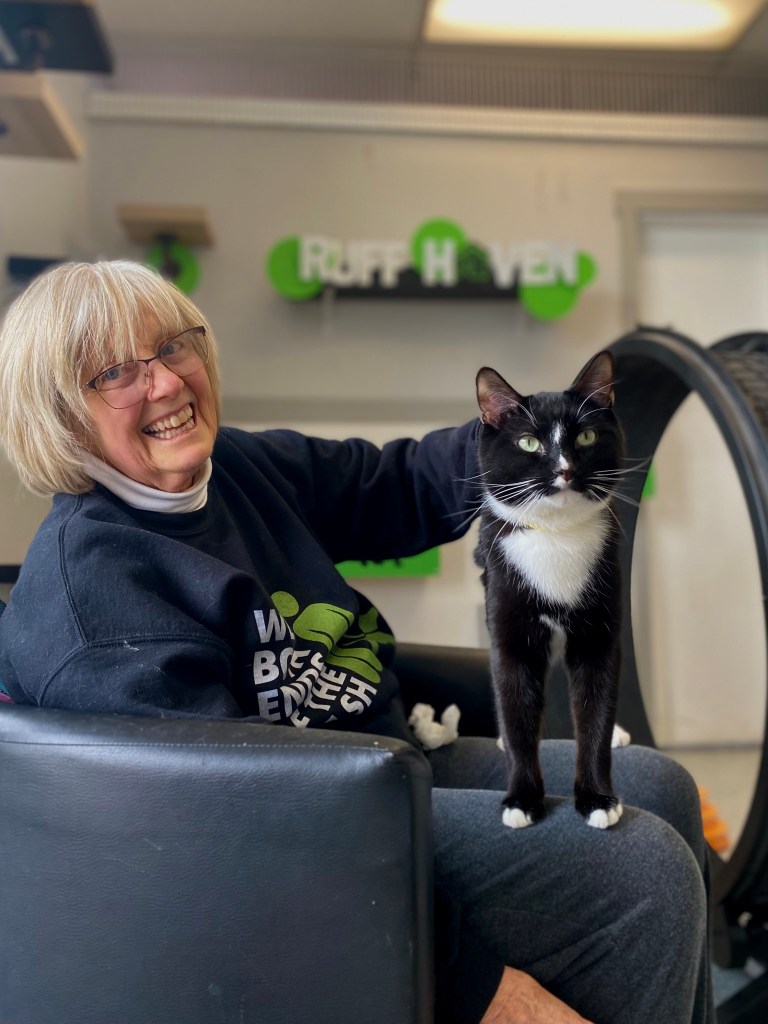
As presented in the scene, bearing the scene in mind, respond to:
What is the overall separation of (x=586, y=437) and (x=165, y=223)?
2.51 metres

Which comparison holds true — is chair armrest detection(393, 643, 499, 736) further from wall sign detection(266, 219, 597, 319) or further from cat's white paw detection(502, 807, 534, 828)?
wall sign detection(266, 219, 597, 319)

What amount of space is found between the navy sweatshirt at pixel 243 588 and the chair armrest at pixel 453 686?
0.16m

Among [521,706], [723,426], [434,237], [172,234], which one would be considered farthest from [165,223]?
[521,706]

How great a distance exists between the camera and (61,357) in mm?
960

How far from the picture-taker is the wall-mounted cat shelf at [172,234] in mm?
3020

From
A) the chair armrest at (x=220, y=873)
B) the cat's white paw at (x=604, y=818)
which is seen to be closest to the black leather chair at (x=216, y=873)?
the chair armrest at (x=220, y=873)

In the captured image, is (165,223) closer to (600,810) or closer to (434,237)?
(434,237)

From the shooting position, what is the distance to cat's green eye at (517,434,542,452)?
3.11 ft

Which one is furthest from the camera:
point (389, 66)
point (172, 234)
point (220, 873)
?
point (389, 66)

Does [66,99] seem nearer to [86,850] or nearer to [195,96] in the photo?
[195,96]

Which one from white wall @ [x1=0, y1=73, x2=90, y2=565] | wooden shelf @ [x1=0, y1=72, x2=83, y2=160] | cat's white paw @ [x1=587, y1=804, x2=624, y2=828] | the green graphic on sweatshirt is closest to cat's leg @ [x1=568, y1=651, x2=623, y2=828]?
cat's white paw @ [x1=587, y1=804, x2=624, y2=828]

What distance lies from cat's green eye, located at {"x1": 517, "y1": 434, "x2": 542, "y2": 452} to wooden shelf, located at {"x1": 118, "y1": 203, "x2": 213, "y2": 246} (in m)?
2.40

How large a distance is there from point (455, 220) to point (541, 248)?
0.38m

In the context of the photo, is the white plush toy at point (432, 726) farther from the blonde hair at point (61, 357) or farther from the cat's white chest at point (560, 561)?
the blonde hair at point (61, 357)
